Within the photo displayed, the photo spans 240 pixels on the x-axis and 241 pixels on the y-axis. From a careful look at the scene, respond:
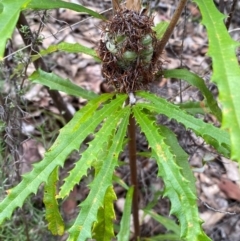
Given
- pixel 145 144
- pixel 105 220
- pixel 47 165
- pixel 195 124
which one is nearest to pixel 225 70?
pixel 195 124

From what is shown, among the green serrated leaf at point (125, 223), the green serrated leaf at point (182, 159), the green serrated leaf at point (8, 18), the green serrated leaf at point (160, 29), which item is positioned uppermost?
the green serrated leaf at point (8, 18)

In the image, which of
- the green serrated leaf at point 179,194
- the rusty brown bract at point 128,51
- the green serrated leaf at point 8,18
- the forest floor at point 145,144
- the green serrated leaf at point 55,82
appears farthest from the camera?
the forest floor at point 145,144

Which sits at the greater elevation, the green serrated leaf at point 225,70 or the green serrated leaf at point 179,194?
the green serrated leaf at point 225,70

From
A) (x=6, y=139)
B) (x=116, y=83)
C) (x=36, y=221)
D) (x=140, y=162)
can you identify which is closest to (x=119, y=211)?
(x=140, y=162)

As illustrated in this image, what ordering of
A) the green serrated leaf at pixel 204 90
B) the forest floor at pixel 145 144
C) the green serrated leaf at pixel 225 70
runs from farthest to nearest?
the forest floor at pixel 145 144 → the green serrated leaf at pixel 204 90 → the green serrated leaf at pixel 225 70

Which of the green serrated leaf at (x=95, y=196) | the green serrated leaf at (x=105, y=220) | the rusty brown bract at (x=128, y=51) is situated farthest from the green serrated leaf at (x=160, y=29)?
the green serrated leaf at (x=105, y=220)

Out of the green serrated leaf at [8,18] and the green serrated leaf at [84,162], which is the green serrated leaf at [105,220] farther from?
the green serrated leaf at [8,18]

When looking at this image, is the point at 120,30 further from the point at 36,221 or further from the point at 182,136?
the point at 36,221

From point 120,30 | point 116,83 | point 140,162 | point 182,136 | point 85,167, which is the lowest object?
point 140,162
